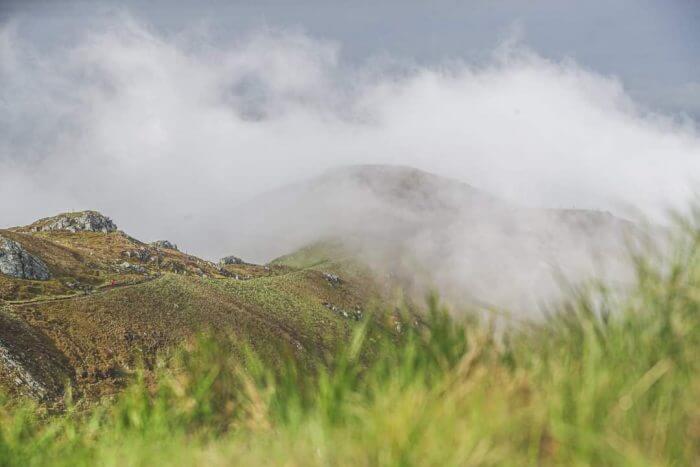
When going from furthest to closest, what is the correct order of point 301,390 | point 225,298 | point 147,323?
point 225,298, point 147,323, point 301,390

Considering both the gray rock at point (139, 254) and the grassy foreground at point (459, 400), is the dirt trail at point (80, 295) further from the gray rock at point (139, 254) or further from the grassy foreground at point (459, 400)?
the grassy foreground at point (459, 400)

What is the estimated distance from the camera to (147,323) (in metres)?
115

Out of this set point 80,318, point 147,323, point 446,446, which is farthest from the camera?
point 147,323

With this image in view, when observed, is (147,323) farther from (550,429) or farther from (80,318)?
(550,429)

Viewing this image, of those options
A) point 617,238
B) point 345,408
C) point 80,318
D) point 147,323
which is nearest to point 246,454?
point 345,408

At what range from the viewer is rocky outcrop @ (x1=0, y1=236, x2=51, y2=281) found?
367 ft

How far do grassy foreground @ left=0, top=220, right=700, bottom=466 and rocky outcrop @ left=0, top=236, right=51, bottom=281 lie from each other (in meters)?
127

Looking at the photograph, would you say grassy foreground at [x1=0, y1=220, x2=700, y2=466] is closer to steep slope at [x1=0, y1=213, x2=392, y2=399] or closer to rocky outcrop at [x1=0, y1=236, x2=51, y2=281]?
steep slope at [x1=0, y1=213, x2=392, y2=399]

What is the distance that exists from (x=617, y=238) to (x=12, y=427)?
4090 millimetres

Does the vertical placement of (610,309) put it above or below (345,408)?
above

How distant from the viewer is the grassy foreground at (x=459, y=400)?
7.32 feet

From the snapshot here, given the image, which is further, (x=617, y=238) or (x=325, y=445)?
(x=617, y=238)

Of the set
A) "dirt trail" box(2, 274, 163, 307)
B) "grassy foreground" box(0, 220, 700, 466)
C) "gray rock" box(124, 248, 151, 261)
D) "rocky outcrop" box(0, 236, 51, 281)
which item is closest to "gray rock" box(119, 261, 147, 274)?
"dirt trail" box(2, 274, 163, 307)

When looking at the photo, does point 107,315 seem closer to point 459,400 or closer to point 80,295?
point 80,295
